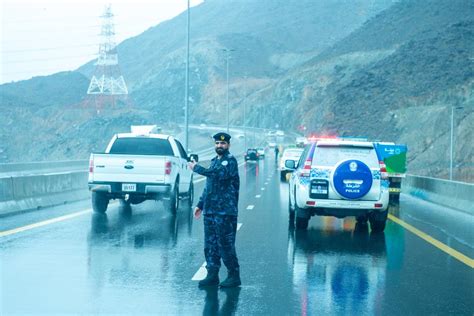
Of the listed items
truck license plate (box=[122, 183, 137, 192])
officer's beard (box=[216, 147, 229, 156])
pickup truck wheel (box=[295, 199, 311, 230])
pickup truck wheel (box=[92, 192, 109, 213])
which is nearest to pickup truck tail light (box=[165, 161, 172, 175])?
truck license plate (box=[122, 183, 137, 192])

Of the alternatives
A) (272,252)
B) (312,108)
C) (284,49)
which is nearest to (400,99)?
(312,108)

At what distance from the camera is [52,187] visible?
21.5 m

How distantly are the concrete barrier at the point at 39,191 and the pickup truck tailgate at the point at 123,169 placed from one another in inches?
78.8

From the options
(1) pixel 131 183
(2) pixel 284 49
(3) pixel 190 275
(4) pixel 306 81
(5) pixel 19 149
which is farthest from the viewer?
(2) pixel 284 49

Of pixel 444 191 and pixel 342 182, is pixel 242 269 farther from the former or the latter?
pixel 444 191

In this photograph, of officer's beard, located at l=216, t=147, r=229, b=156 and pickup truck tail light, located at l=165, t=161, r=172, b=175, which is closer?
officer's beard, located at l=216, t=147, r=229, b=156

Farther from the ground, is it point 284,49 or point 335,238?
point 284,49

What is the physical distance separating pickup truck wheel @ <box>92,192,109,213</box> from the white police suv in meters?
5.74

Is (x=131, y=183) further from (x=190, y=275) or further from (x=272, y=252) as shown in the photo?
(x=190, y=275)

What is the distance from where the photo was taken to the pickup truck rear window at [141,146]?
66.9 feet

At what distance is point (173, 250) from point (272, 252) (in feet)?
5.42

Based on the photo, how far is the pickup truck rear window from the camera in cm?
2041

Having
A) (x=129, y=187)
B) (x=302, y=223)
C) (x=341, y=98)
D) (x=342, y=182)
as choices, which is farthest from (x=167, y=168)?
(x=341, y=98)

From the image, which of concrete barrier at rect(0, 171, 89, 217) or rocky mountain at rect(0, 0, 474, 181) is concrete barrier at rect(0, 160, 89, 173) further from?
rocky mountain at rect(0, 0, 474, 181)
